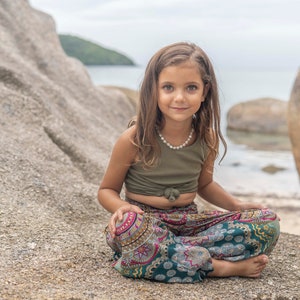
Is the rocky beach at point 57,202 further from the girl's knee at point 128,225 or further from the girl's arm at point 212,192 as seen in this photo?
the girl's arm at point 212,192

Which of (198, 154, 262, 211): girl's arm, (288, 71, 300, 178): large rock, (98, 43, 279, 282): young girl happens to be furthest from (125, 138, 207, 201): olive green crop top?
(288, 71, 300, 178): large rock

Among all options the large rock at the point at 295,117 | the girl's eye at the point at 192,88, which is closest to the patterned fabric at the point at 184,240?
the girl's eye at the point at 192,88

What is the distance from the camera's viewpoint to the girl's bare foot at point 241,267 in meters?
2.83

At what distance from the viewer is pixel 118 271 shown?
2.82 meters

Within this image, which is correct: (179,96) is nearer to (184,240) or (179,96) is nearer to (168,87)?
(168,87)

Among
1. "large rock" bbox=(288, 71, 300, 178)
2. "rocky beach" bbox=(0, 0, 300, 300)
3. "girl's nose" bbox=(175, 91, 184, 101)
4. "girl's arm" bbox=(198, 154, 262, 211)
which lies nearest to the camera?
"rocky beach" bbox=(0, 0, 300, 300)

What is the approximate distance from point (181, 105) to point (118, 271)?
82cm

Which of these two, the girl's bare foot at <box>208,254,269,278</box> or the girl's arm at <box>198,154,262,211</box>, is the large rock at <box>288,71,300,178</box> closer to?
the girl's arm at <box>198,154,262,211</box>

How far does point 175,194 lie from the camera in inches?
118

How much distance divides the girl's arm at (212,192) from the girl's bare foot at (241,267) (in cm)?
32

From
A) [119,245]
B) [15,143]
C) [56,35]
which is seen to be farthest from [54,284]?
[56,35]

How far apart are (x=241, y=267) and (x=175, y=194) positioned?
0.47 meters

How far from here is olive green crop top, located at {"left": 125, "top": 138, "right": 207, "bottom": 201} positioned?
298 cm

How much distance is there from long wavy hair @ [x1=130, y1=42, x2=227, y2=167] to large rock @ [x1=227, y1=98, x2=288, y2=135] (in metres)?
14.2
